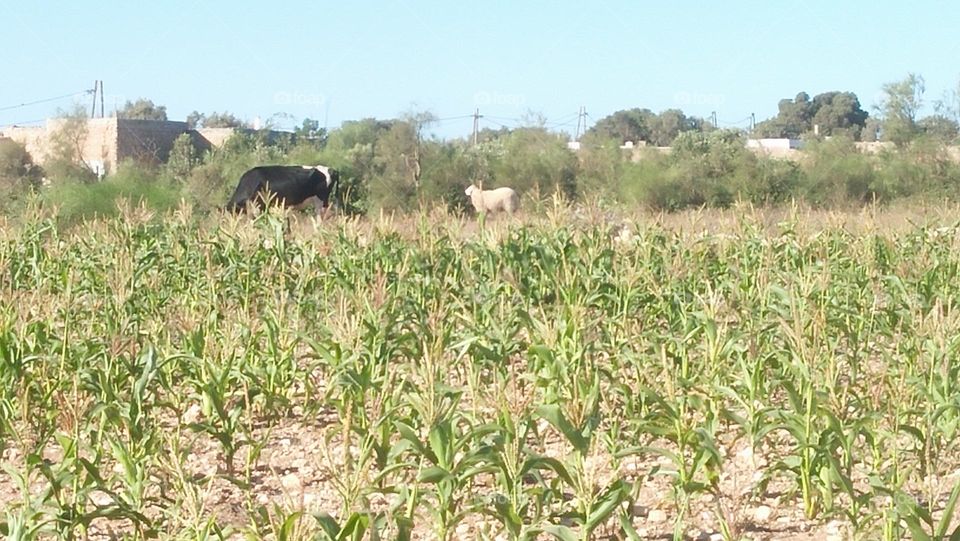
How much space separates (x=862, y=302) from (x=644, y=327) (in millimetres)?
1378

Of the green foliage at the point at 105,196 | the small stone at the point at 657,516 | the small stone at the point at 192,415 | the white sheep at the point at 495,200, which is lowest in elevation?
the small stone at the point at 657,516

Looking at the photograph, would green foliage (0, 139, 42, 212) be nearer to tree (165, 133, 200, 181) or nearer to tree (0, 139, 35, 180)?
tree (0, 139, 35, 180)

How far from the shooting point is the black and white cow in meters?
19.5

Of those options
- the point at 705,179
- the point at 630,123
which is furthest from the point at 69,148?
the point at 630,123

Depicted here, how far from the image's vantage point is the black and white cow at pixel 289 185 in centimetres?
1950

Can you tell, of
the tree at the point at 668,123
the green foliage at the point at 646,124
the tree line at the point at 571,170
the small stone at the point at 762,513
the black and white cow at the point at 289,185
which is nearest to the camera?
the small stone at the point at 762,513

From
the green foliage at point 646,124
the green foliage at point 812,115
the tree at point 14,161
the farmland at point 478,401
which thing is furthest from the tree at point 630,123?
the farmland at point 478,401

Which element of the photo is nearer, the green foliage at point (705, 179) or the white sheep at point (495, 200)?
the white sheep at point (495, 200)

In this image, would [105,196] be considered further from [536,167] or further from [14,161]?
[14,161]

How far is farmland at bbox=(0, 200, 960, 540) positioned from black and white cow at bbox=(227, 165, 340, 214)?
35.3 feet

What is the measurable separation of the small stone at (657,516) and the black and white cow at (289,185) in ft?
49.8

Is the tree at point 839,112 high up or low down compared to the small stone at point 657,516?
up

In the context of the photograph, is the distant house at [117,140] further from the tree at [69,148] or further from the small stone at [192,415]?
the small stone at [192,415]

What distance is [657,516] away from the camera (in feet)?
14.5
